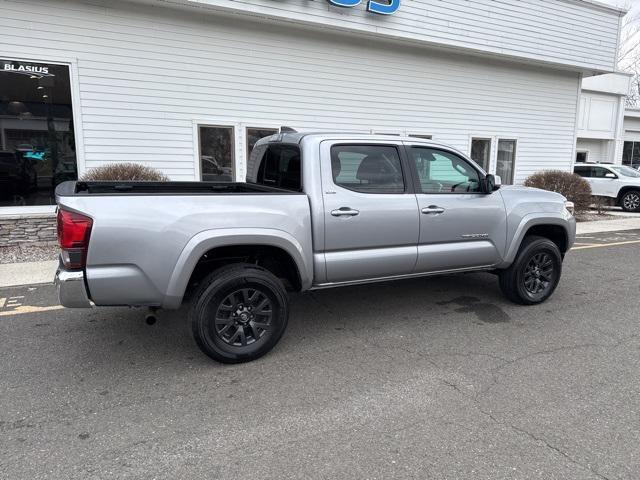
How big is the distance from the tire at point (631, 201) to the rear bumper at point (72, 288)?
17.0 metres

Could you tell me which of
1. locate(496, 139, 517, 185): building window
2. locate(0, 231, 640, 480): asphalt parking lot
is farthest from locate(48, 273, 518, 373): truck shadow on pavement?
locate(496, 139, 517, 185): building window

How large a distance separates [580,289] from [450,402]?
153 inches

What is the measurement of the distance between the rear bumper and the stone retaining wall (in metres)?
5.99

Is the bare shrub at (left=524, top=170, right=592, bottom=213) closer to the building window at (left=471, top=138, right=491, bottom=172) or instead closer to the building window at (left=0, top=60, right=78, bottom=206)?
the building window at (left=471, top=138, right=491, bottom=172)

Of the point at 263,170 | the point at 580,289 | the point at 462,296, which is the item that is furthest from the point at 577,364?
the point at 263,170

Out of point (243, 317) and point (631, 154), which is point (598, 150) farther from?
point (243, 317)

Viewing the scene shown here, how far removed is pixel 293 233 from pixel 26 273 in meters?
4.95

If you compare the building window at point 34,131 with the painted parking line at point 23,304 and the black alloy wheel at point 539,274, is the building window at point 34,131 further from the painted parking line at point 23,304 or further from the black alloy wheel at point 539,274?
the black alloy wheel at point 539,274

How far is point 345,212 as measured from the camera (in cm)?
419

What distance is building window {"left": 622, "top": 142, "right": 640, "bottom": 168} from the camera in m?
26.5

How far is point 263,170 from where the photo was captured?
516 centimetres

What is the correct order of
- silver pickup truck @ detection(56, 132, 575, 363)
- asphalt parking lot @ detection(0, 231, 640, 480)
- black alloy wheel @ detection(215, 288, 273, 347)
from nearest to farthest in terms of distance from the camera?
asphalt parking lot @ detection(0, 231, 640, 480) < silver pickup truck @ detection(56, 132, 575, 363) < black alloy wheel @ detection(215, 288, 273, 347)

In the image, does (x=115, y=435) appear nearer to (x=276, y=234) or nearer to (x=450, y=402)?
(x=276, y=234)

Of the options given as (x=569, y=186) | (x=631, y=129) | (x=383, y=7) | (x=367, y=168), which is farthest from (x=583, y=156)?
(x=367, y=168)
